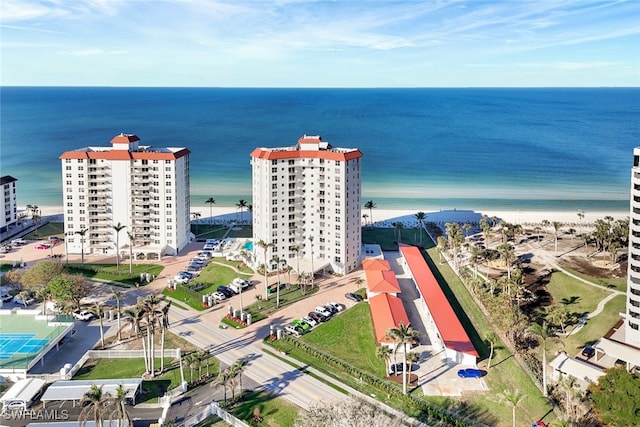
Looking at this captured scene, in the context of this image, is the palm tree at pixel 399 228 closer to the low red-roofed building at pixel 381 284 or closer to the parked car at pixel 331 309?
the low red-roofed building at pixel 381 284

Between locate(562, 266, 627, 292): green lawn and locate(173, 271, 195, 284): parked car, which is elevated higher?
locate(562, 266, 627, 292): green lawn

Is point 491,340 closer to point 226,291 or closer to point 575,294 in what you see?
point 575,294

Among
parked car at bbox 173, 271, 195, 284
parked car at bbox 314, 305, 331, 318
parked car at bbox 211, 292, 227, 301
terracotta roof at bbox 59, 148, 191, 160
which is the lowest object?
parked car at bbox 314, 305, 331, 318

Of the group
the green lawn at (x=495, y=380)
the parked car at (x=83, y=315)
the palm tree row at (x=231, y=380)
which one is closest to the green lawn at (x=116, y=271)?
the parked car at (x=83, y=315)

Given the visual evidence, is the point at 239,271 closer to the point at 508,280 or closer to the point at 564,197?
the point at 508,280

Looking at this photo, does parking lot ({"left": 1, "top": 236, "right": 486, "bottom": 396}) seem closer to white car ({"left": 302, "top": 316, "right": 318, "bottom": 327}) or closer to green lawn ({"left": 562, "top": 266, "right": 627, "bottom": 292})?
white car ({"left": 302, "top": 316, "right": 318, "bottom": 327})

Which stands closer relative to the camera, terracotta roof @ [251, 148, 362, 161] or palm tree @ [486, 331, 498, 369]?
palm tree @ [486, 331, 498, 369]

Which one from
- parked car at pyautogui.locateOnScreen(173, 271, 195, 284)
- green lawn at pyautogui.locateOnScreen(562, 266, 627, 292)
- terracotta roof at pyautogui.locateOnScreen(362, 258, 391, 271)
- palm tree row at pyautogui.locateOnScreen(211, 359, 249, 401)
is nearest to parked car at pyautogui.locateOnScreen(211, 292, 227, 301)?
parked car at pyautogui.locateOnScreen(173, 271, 195, 284)
